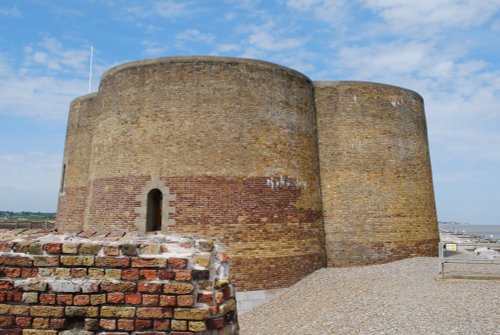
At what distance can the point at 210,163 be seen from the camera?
12.0 metres

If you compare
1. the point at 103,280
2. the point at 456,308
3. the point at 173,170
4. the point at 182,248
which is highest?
the point at 173,170

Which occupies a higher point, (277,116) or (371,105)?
(371,105)

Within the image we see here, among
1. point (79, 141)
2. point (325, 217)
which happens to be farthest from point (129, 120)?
point (325, 217)

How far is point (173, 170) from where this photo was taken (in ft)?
39.1

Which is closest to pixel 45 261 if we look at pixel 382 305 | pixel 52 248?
pixel 52 248

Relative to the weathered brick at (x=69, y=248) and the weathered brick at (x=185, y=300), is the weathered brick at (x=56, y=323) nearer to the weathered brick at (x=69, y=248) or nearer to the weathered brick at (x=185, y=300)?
the weathered brick at (x=69, y=248)

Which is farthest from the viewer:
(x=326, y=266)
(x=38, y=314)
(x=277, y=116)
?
(x=326, y=266)

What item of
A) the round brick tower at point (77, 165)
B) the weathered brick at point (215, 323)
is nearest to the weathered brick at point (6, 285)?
the weathered brick at point (215, 323)

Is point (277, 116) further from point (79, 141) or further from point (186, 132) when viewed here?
point (79, 141)

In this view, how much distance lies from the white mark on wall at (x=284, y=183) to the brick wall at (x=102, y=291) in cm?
931

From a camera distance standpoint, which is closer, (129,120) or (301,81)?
(129,120)

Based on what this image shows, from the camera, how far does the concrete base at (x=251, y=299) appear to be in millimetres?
11570

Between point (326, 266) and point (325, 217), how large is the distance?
182cm

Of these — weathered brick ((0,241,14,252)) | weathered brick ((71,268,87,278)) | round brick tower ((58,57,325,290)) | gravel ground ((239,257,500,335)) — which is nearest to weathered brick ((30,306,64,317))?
weathered brick ((71,268,87,278))
